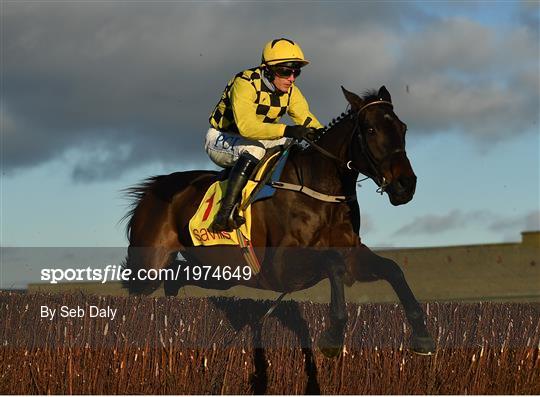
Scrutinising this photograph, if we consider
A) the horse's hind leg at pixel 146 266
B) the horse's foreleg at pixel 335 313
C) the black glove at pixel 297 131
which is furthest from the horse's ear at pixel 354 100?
the horse's hind leg at pixel 146 266

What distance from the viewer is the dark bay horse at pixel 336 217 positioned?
789 centimetres

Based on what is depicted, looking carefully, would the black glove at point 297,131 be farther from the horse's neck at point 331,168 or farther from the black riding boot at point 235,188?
the black riding boot at point 235,188

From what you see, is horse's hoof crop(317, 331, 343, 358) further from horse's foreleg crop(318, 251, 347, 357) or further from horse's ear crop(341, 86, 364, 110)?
horse's ear crop(341, 86, 364, 110)

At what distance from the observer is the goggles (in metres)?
9.18

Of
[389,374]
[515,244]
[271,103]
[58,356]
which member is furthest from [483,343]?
[515,244]

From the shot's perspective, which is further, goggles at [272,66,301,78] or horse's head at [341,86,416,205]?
goggles at [272,66,301,78]

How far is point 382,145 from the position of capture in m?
8.06

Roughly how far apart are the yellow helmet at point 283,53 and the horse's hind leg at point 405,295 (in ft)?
6.79

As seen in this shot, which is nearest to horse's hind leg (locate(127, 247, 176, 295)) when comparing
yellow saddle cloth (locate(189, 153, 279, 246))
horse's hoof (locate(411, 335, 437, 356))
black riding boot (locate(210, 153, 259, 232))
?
yellow saddle cloth (locate(189, 153, 279, 246))

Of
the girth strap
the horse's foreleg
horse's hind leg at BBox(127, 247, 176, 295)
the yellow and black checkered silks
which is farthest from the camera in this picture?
horse's hind leg at BBox(127, 247, 176, 295)

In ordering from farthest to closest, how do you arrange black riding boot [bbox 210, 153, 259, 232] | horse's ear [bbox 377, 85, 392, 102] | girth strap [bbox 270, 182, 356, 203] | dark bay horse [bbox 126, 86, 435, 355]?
black riding boot [bbox 210, 153, 259, 232] → girth strap [bbox 270, 182, 356, 203] → horse's ear [bbox 377, 85, 392, 102] → dark bay horse [bbox 126, 86, 435, 355]

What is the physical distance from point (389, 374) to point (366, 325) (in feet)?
1.74

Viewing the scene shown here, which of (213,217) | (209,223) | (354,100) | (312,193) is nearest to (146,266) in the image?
(209,223)

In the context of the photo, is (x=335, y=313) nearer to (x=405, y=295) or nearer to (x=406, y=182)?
(x=405, y=295)
